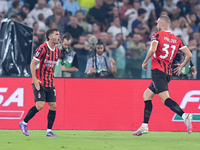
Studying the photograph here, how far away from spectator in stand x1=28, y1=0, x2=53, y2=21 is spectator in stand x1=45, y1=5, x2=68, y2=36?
16 centimetres

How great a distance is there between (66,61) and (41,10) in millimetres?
2940

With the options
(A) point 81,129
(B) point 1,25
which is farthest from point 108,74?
(B) point 1,25

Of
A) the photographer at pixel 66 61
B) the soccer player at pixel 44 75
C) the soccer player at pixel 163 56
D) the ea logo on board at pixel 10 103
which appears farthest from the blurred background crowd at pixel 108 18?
the soccer player at pixel 163 56

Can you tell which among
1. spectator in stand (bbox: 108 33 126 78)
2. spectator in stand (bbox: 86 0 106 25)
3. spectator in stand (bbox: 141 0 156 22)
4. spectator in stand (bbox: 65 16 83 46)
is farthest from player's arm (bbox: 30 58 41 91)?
spectator in stand (bbox: 141 0 156 22)

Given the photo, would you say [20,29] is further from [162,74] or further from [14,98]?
[162,74]

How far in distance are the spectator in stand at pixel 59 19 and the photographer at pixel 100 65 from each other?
2.01m

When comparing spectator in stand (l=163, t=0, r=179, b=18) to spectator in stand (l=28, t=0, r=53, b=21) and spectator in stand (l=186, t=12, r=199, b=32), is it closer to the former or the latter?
spectator in stand (l=186, t=12, r=199, b=32)

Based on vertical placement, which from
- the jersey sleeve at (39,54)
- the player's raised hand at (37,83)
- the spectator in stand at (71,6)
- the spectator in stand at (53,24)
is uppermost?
the spectator in stand at (71,6)

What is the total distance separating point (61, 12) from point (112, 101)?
13.6ft

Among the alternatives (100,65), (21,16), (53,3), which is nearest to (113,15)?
(53,3)

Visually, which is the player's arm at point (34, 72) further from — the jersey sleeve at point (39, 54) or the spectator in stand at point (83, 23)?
the spectator in stand at point (83, 23)

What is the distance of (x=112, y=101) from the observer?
8.28 m

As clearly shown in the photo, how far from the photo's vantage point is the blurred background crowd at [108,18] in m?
10.8

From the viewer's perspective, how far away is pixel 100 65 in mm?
9047
